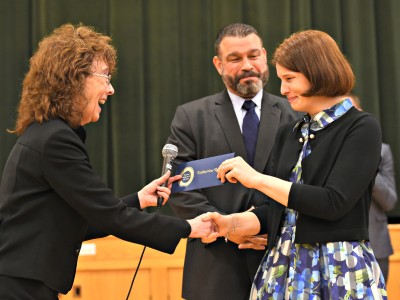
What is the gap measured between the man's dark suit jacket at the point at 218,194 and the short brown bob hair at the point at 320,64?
82cm

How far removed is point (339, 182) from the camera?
2242 mm

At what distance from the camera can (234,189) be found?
10.3ft

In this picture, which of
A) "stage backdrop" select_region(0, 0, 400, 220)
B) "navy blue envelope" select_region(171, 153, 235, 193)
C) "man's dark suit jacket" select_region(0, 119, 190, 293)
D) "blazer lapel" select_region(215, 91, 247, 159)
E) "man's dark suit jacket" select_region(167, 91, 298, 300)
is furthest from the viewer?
"stage backdrop" select_region(0, 0, 400, 220)

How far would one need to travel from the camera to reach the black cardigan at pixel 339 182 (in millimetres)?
2240

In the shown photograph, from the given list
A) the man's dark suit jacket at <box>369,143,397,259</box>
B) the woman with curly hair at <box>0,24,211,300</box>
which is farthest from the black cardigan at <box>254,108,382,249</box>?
the man's dark suit jacket at <box>369,143,397,259</box>

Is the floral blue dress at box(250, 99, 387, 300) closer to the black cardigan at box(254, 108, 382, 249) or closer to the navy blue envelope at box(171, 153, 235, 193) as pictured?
the black cardigan at box(254, 108, 382, 249)

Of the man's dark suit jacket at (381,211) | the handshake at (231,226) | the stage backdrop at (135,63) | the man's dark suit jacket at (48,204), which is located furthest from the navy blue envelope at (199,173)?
the stage backdrop at (135,63)

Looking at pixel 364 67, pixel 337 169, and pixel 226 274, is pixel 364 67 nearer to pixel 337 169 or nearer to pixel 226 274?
pixel 226 274

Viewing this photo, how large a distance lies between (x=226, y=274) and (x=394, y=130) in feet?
11.3

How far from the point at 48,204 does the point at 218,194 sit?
1.09 m

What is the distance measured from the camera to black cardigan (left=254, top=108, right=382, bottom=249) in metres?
2.24

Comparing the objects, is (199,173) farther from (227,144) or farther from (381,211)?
(381,211)

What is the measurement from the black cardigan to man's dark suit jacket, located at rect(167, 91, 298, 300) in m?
0.74

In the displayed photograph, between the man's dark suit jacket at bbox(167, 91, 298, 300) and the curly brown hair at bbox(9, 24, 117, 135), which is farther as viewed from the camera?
the man's dark suit jacket at bbox(167, 91, 298, 300)
